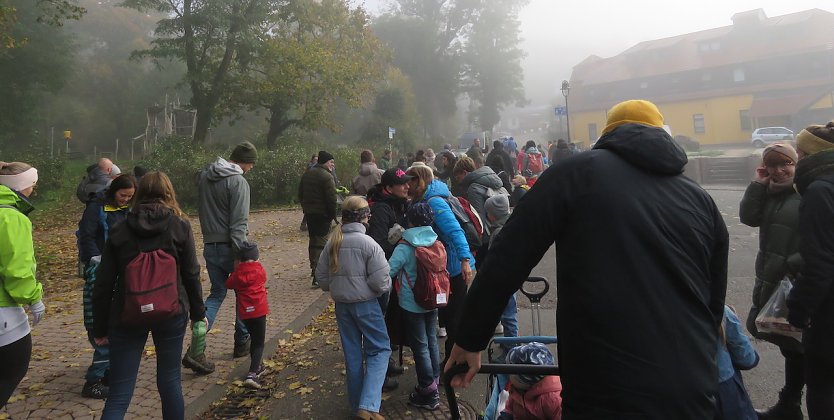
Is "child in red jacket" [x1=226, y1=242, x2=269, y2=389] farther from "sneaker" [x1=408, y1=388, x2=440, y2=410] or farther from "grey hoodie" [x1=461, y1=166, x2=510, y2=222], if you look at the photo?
"grey hoodie" [x1=461, y1=166, x2=510, y2=222]

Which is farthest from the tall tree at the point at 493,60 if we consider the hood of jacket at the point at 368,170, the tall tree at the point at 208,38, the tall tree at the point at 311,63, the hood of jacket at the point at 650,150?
the hood of jacket at the point at 650,150

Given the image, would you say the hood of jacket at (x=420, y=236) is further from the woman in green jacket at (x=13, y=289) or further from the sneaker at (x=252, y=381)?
the woman in green jacket at (x=13, y=289)

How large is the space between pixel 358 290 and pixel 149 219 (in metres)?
1.48

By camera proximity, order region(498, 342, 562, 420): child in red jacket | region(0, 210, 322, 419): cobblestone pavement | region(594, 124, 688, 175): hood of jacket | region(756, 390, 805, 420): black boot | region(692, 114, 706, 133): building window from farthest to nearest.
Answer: region(692, 114, 706, 133): building window → region(0, 210, 322, 419): cobblestone pavement → region(756, 390, 805, 420): black boot → region(498, 342, 562, 420): child in red jacket → region(594, 124, 688, 175): hood of jacket

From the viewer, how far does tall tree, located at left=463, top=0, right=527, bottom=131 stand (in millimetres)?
54438

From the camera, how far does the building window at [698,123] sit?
52.2 m

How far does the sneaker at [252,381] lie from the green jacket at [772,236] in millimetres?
3871

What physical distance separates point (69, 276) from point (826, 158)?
11111 mm

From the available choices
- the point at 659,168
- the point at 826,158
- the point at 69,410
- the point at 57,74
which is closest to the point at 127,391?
the point at 69,410

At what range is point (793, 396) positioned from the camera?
3.62 m

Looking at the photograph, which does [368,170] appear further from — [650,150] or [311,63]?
[311,63]

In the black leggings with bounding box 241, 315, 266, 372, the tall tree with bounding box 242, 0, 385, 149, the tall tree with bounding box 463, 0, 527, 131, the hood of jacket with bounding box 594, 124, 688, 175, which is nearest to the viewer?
the hood of jacket with bounding box 594, 124, 688, 175

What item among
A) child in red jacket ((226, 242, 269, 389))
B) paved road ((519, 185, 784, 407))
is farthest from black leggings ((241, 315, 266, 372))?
paved road ((519, 185, 784, 407))

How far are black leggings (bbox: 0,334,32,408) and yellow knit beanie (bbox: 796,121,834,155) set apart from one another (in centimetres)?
479
